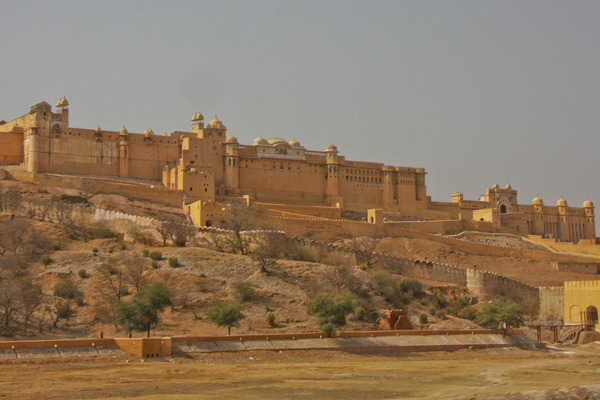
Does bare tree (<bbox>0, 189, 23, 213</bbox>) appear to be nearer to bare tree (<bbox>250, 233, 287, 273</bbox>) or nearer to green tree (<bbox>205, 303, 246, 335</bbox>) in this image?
bare tree (<bbox>250, 233, 287, 273</bbox>)

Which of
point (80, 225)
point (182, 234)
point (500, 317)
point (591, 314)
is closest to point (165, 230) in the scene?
point (182, 234)

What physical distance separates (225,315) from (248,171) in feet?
121

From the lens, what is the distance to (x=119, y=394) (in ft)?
82.4

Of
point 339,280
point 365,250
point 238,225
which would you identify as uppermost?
point 238,225

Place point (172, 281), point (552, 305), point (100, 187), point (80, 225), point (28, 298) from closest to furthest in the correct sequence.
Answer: point (28, 298) → point (172, 281) → point (552, 305) → point (80, 225) → point (100, 187)

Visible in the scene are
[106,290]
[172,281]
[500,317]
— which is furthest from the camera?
[172,281]

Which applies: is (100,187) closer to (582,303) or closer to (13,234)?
(13,234)

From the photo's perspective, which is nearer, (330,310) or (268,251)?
(330,310)

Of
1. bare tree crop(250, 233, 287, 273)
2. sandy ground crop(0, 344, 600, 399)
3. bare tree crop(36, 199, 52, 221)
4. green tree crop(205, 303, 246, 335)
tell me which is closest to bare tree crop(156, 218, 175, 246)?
bare tree crop(250, 233, 287, 273)

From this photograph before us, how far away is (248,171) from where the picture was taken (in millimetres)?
72812

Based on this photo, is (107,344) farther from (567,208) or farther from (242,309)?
(567,208)

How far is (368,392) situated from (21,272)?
71.7 ft

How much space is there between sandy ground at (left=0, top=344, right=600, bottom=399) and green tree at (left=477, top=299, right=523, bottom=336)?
6325 millimetres

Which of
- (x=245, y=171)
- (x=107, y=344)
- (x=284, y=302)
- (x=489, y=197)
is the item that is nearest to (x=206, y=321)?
(x=284, y=302)
